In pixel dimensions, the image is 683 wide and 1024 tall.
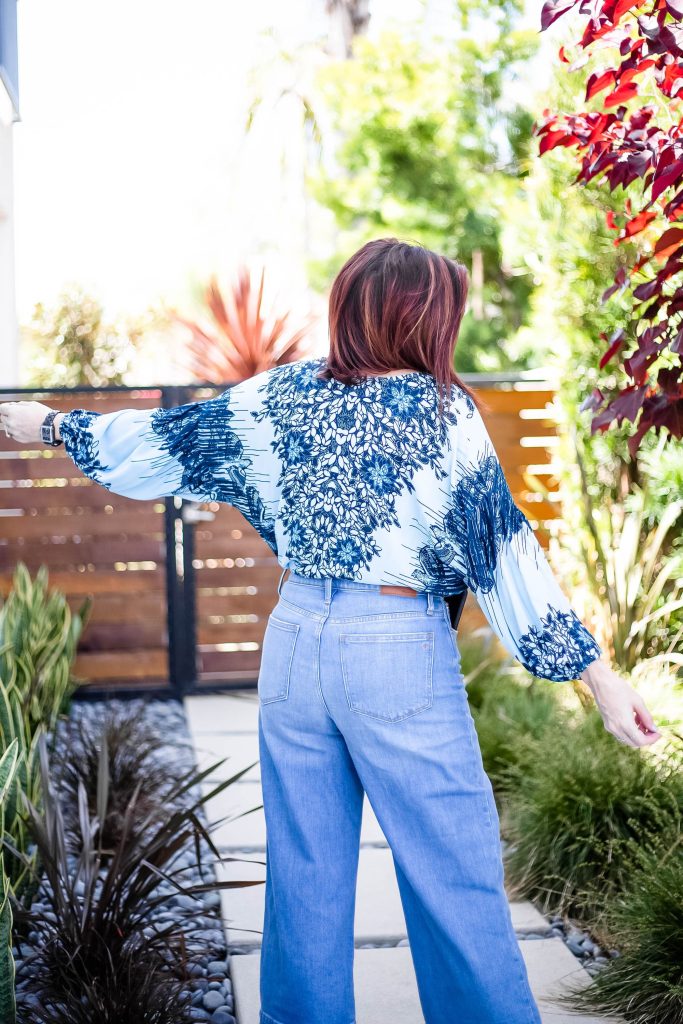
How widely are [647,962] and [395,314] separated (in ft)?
5.07

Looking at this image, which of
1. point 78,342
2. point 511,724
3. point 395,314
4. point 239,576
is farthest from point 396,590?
point 78,342

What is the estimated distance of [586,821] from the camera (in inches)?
117

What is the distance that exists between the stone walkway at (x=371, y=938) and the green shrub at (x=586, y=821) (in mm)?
109

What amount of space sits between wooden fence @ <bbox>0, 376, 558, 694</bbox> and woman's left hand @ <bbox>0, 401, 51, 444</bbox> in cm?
355

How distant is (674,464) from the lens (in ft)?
→ 12.0

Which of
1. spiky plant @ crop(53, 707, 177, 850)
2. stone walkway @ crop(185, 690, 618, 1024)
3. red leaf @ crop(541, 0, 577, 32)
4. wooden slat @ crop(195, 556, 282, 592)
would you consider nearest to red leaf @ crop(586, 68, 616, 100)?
red leaf @ crop(541, 0, 577, 32)

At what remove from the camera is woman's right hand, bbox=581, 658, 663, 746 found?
1711 millimetres

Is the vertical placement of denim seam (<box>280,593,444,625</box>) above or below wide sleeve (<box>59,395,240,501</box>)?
below

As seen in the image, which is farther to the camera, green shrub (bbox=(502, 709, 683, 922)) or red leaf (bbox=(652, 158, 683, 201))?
green shrub (bbox=(502, 709, 683, 922))

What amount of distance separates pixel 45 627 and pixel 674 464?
2.60 metres

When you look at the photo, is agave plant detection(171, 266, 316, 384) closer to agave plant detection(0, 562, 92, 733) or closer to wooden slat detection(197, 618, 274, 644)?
wooden slat detection(197, 618, 274, 644)

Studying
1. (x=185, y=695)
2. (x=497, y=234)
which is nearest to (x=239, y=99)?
(x=497, y=234)

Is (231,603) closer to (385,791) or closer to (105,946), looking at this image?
(105,946)

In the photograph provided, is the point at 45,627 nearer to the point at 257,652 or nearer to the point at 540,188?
the point at 257,652
